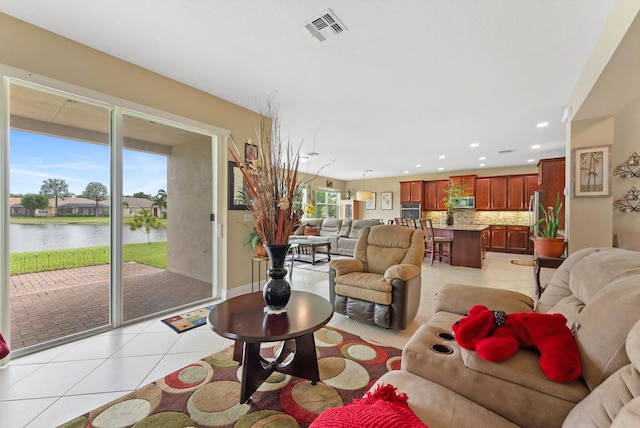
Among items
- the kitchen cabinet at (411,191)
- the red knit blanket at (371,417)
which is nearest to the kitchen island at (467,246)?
the kitchen cabinet at (411,191)

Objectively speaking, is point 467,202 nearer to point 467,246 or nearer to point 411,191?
point 411,191

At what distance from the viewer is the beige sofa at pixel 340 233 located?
276 inches

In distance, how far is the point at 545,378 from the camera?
987mm

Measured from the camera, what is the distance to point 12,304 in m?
2.20

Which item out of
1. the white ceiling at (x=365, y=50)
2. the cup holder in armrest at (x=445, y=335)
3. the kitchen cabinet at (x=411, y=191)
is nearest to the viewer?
the cup holder in armrest at (x=445, y=335)

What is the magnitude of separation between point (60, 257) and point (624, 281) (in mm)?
4117

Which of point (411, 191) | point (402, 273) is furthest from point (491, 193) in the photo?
point (402, 273)

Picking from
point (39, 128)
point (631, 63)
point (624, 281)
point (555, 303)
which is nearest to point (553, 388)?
point (624, 281)

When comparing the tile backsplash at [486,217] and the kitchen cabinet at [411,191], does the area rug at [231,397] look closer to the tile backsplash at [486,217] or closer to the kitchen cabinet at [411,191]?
the tile backsplash at [486,217]

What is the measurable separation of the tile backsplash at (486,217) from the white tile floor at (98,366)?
22.4 ft

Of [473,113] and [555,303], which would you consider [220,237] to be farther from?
[473,113]

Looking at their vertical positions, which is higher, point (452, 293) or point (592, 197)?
point (592, 197)

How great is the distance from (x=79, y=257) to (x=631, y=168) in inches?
248

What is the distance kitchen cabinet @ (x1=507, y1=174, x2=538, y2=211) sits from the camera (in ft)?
24.7
